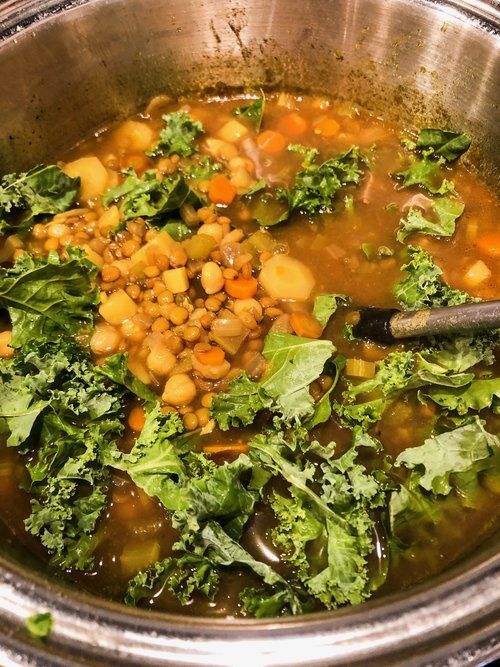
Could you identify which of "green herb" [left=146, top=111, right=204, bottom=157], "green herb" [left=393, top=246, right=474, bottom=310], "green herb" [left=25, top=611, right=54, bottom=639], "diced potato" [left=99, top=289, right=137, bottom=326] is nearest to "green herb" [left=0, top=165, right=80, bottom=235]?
"green herb" [left=146, top=111, right=204, bottom=157]

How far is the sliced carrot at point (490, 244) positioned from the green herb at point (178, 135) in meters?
2.05

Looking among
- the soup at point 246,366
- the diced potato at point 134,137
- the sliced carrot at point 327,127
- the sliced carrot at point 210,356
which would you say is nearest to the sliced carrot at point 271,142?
the soup at point 246,366

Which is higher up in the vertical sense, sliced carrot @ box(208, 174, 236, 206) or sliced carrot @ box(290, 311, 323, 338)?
sliced carrot @ box(208, 174, 236, 206)

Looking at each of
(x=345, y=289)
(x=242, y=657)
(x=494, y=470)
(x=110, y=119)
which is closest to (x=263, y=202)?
(x=345, y=289)

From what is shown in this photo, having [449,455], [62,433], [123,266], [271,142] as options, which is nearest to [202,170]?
[271,142]

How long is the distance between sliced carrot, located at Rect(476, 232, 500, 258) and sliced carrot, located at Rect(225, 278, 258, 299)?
1.45 meters

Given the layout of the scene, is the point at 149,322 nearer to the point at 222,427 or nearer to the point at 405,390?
the point at 222,427

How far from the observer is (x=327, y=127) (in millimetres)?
4520

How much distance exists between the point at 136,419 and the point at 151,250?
3.65 ft

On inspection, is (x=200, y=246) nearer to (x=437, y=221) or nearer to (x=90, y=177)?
(x=90, y=177)

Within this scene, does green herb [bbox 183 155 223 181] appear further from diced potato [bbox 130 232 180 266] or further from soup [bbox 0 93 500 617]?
diced potato [bbox 130 232 180 266]

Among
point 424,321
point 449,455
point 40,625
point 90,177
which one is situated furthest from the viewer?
point 90,177

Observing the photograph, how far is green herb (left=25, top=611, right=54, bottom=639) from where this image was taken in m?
2.26

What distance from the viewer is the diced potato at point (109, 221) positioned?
13.2ft
